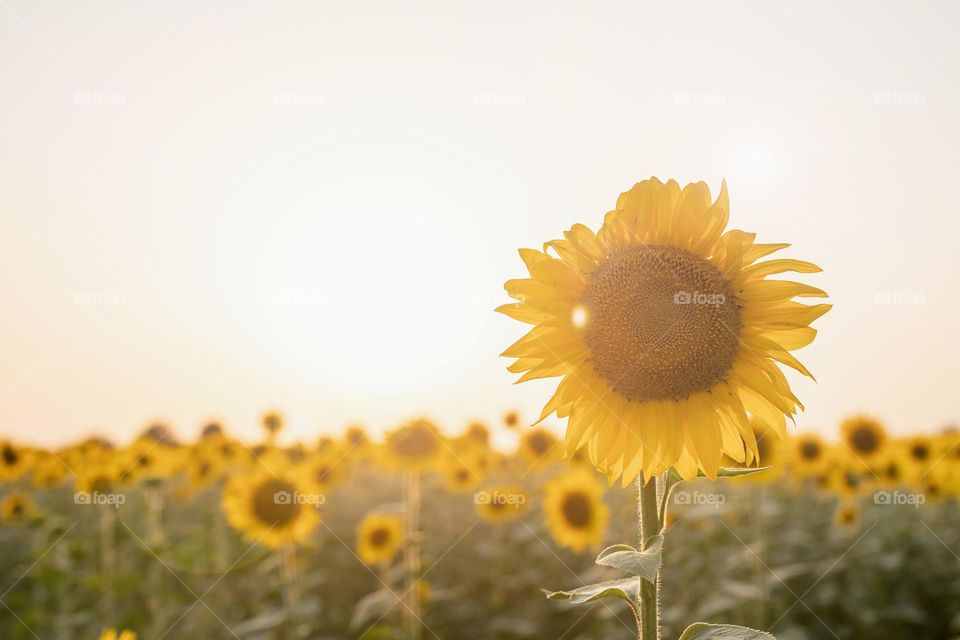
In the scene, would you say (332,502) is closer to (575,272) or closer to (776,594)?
(776,594)

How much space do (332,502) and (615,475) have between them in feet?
44.3

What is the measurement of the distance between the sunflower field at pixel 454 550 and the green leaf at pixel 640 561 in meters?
5.26

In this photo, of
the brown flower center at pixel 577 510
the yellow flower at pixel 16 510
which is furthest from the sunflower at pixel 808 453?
the yellow flower at pixel 16 510

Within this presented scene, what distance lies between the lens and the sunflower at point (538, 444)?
11.2 metres

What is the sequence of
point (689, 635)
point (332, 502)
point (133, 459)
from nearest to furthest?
point (689, 635), point (133, 459), point (332, 502)

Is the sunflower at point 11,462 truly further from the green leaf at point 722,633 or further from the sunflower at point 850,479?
the green leaf at point 722,633

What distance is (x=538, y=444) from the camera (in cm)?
1134

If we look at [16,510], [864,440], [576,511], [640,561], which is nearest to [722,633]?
[640,561]

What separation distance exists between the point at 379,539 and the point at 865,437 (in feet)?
23.6

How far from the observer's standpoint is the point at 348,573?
1101 cm

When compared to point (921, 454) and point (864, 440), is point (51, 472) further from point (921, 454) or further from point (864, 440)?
point (921, 454)

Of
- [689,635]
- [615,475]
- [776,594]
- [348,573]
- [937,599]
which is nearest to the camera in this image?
[689,635]

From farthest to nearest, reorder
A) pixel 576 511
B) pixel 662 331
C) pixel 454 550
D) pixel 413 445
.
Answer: pixel 454 550 < pixel 413 445 < pixel 576 511 < pixel 662 331

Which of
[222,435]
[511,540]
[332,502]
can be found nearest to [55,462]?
[222,435]
